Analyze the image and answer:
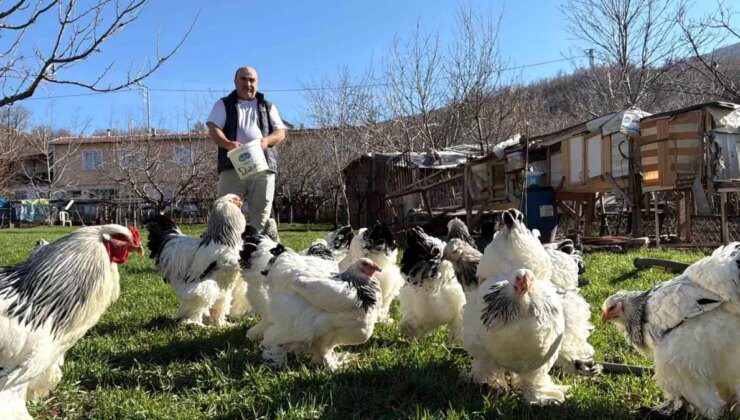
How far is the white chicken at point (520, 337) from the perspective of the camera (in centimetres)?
310

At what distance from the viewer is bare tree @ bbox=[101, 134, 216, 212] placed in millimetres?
26500

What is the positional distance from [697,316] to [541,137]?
33.3 ft

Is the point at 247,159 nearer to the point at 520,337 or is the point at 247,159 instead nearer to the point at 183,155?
the point at 520,337

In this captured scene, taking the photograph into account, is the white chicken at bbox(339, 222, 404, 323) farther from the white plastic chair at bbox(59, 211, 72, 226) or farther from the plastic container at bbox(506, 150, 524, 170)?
the white plastic chair at bbox(59, 211, 72, 226)

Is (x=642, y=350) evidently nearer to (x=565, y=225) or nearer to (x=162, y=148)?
(x=565, y=225)

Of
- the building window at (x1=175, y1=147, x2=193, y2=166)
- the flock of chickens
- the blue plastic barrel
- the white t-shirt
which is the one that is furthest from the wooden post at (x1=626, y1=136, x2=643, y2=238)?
the building window at (x1=175, y1=147, x2=193, y2=166)

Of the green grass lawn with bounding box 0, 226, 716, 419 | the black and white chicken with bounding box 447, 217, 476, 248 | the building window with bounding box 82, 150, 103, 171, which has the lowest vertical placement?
the green grass lawn with bounding box 0, 226, 716, 419

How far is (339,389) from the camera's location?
326cm

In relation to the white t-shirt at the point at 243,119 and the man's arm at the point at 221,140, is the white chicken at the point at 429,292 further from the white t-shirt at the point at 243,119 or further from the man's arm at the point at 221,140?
the white t-shirt at the point at 243,119

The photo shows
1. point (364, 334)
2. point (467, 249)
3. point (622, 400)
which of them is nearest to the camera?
point (622, 400)

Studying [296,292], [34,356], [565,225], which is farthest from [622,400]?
[565,225]

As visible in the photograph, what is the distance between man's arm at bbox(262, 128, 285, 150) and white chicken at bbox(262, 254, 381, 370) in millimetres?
2291

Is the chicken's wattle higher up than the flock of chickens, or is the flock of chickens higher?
the chicken's wattle

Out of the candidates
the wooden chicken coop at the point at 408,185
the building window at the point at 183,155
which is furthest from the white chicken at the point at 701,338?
the building window at the point at 183,155
